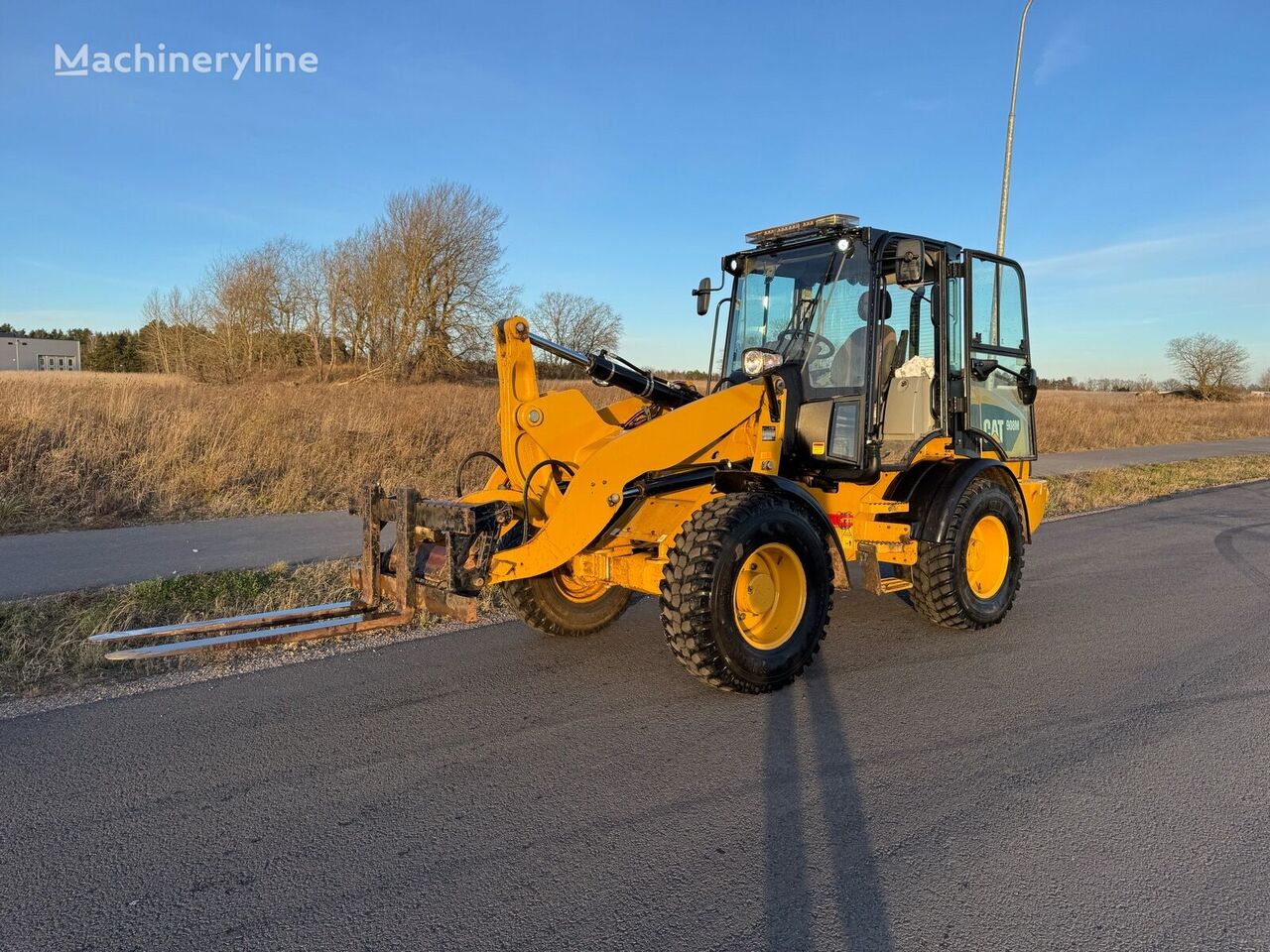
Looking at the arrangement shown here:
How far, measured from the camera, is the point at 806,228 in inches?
233

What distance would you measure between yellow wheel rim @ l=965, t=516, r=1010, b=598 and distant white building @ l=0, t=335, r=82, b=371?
8829cm

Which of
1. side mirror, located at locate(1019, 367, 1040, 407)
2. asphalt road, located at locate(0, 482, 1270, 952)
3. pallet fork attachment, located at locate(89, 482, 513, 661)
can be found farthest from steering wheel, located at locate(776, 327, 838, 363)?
pallet fork attachment, located at locate(89, 482, 513, 661)

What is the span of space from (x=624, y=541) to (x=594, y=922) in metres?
2.87

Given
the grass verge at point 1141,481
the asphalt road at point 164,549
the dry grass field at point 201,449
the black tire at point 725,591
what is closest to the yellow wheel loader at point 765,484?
the black tire at point 725,591

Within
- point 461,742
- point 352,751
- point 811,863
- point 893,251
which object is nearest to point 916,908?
point 811,863

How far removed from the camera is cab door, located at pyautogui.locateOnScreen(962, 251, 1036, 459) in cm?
627

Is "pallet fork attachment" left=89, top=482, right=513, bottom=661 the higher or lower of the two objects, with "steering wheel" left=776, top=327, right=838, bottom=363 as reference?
lower

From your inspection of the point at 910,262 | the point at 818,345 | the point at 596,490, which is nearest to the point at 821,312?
the point at 818,345

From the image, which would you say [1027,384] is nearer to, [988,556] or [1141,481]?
[988,556]

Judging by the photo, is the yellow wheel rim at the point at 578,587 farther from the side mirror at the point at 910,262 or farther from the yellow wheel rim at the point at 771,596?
the side mirror at the point at 910,262

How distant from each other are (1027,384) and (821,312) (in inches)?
91.0

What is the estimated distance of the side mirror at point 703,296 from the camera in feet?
21.3

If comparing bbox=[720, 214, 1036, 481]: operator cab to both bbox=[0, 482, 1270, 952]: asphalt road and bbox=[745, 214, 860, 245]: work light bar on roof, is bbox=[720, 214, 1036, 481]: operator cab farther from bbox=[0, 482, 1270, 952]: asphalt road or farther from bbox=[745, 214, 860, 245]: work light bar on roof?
bbox=[0, 482, 1270, 952]: asphalt road

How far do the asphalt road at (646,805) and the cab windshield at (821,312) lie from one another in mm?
1912
